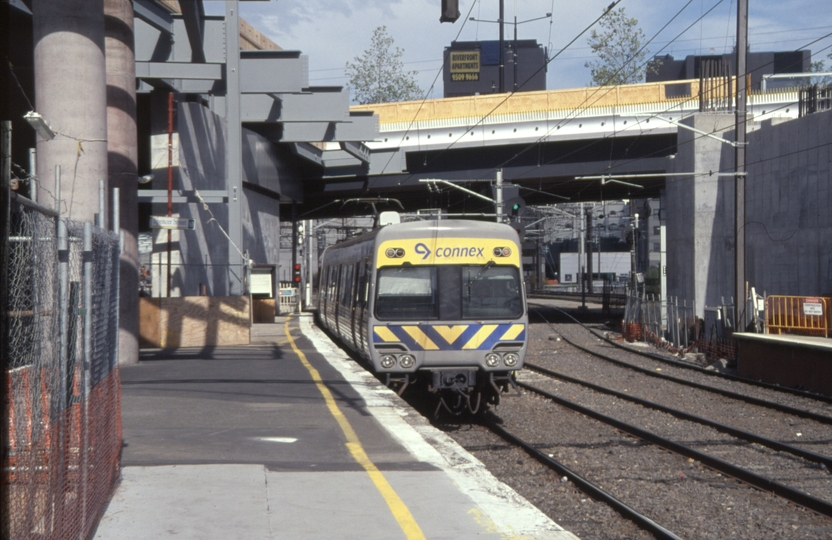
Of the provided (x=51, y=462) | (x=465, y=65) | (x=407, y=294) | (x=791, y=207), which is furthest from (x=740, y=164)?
(x=465, y=65)

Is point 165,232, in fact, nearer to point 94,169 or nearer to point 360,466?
point 94,169

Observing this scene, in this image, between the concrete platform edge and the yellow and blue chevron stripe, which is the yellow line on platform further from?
the yellow and blue chevron stripe

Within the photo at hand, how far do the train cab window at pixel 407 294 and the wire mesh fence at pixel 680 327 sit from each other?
1298 centimetres

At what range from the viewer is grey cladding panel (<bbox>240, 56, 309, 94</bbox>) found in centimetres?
2523

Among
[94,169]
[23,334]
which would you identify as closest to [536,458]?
[23,334]

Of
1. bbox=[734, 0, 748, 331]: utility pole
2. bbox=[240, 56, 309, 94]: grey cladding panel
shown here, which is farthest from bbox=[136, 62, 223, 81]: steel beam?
bbox=[734, 0, 748, 331]: utility pole

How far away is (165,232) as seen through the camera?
25.3m

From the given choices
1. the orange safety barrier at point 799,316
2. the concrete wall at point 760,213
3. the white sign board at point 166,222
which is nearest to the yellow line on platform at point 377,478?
the white sign board at point 166,222

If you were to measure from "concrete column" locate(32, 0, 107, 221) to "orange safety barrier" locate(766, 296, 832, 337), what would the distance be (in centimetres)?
1696

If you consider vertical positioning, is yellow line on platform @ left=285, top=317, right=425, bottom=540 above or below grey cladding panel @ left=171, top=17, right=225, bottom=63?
below

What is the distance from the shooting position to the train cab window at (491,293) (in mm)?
13594

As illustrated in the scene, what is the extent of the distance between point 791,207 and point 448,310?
16.7m

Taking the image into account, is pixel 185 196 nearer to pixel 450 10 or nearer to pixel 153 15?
pixel 153 15

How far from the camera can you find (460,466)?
7934 mm
